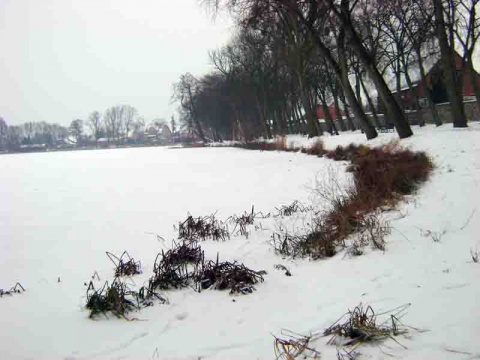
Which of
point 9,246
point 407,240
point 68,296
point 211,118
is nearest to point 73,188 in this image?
point 9,246

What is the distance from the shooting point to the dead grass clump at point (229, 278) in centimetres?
386

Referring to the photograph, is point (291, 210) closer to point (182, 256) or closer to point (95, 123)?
point (182, 256)

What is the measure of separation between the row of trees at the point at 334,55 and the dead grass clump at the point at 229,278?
1129 cm

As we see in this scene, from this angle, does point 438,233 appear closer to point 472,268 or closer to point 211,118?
point 472,268

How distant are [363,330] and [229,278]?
1.80m

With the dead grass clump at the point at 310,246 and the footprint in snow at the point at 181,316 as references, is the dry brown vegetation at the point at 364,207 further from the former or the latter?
the footprint in snow at the point at 181,316

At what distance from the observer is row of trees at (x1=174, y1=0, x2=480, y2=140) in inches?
578

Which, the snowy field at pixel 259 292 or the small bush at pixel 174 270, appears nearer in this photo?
the snowy field at pixel 259 292

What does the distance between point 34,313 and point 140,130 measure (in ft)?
434

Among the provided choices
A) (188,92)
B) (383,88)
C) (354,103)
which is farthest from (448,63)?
(188,92)

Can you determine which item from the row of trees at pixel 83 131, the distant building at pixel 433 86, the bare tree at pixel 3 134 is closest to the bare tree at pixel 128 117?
the row of trees at pixel 83 131

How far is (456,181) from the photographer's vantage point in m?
6.16

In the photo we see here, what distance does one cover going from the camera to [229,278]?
4.00 metres

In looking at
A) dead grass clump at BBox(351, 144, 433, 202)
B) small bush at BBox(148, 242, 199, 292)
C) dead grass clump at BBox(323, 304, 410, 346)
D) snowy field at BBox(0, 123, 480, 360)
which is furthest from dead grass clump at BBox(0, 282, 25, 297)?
dead grass clump at BBox(351, 144, 433, 202)
